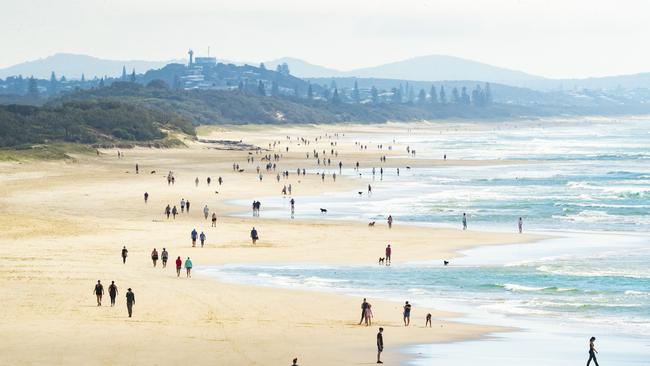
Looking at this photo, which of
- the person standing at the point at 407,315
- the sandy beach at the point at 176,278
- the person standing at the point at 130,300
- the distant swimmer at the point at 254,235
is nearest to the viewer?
the sandy beach at the point at 176,278

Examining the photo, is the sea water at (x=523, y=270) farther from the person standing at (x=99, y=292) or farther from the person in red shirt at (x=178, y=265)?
the person standing at (x=99, y=292)

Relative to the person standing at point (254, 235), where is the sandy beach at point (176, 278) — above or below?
below

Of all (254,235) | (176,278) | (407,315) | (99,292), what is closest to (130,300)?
(99,292)

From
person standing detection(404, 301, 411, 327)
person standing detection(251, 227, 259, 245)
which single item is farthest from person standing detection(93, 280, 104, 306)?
person standing detection(251, 227, 259, 245)

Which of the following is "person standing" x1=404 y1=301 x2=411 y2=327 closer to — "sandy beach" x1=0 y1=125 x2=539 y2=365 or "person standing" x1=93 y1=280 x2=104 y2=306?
"sandy beach" x1=0 y1=125 x2=539 y2=365

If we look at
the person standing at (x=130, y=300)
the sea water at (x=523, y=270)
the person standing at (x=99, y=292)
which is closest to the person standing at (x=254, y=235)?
the sea water at (x=523, y=270)

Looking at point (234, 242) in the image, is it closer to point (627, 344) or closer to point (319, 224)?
point (319, 224)
